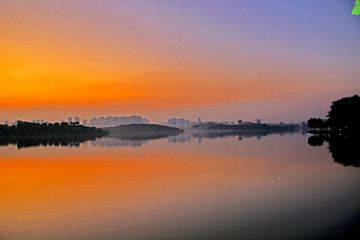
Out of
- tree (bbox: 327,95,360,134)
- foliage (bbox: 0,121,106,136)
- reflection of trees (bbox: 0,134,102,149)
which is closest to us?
tree (bbox: 327,95,360,134)

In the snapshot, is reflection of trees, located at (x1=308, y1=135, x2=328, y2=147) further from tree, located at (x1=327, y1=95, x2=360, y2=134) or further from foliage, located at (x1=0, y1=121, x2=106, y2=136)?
foliage, located at (x1=0, y1=121, x2=106, y2=136)

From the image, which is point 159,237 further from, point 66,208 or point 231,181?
point 231,181

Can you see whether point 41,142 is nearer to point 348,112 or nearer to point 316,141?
point 316,141

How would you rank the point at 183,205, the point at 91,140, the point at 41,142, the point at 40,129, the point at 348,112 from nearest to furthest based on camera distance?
the point at 183,205, the point at 348,112, the point at 41,142, the point at 91,140, the point at 40,129

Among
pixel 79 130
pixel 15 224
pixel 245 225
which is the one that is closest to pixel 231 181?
pixel 245 225

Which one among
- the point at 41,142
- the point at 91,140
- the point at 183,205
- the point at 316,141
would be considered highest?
the point at 91,140

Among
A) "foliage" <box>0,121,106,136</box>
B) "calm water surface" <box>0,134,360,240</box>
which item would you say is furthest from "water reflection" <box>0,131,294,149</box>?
"calm water surface" <box>0,134,360,240</box>

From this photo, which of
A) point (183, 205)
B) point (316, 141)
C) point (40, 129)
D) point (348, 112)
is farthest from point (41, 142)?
point (183, 205)

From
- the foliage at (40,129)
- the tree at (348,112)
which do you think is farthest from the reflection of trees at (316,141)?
the foliage at (40,129)

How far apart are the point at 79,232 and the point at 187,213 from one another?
15.4 feet

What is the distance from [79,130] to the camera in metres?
160

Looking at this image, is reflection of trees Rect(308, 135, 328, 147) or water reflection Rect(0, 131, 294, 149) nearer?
reflection of trees Rect(308, 135, 328, 147)

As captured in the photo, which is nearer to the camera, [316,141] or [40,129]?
[316,141]

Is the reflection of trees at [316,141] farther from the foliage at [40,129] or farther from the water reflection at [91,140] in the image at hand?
the foliage at [40,129]
